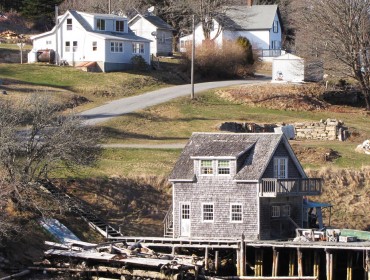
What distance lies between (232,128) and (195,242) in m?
27.8

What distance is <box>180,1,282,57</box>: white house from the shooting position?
120375mm

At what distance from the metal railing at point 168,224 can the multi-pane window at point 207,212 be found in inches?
104

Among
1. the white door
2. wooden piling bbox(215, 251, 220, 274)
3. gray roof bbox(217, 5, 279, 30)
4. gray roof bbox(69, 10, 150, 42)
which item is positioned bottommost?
wooden piling bbox(215, 251, 220, 274)

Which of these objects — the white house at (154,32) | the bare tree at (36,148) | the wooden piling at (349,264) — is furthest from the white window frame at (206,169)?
the white house at (154,32)

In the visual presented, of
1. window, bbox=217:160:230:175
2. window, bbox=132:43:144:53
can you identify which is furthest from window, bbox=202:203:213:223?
window, bbox=132:43:144:53

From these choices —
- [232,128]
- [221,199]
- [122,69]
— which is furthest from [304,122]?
[221,199]

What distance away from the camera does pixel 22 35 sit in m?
121

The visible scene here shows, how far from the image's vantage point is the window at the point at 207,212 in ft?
172

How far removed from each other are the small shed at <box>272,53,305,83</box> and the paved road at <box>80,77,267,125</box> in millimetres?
2633

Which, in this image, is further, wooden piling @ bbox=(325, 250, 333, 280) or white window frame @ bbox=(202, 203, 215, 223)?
white window frame @ bbox=(202, 203, 215, 223)

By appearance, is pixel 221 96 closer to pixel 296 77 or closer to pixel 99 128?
pixel 296 77

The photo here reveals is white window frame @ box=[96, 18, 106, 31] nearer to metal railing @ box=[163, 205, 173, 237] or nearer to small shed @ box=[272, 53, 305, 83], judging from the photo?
small shed @ box=[272, 53, 305, 83]

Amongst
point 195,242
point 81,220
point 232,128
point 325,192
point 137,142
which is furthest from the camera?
point 232,128

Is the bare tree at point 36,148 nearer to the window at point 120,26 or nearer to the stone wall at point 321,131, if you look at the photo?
the stone wall at point 321,131
